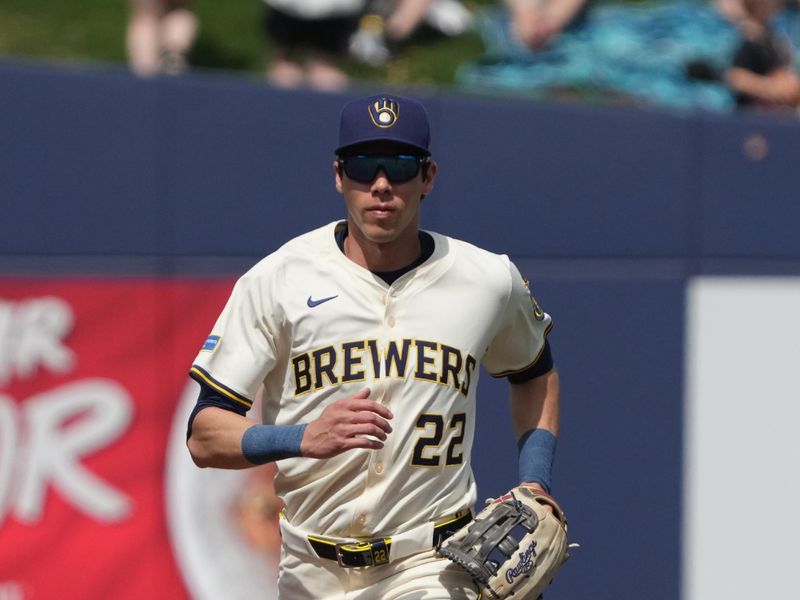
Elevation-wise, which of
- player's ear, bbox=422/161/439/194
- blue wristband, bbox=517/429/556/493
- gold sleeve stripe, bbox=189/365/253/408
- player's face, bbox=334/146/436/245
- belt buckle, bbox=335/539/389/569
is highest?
player's ear, bbox=422/161/439/194

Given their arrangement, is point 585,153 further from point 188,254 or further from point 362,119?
point 362,119

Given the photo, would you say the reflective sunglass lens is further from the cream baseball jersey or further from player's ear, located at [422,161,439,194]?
the cream baseball jersey

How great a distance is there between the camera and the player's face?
12.6 ft

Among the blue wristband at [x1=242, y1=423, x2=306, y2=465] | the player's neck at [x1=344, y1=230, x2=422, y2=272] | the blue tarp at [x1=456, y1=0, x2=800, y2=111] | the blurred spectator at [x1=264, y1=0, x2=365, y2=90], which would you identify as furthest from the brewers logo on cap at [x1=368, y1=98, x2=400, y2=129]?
the blue tarp at [x1=456, y1=0, x2=800, y2=111]

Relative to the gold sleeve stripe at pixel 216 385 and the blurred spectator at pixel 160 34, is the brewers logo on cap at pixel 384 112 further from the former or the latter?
the blurred spectator at pixel 160 34

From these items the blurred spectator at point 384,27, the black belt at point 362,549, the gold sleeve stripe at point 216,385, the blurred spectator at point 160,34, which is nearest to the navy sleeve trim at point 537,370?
the black belt at point 362,549

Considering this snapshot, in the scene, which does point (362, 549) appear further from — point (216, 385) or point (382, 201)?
point (382, 201)

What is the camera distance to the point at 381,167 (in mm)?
3857

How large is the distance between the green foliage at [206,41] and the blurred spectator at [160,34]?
4.06ft

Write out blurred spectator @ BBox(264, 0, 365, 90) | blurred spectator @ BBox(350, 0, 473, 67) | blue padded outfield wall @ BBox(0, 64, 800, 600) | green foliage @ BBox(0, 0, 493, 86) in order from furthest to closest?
1. green foliage @ BBox(0, 0, 493, 86)
2. blurred spectator @ BBox(350, 0, 473, 67)
3. blurred spectator @ BBox(264, 0, 365, 90)
4. blue padded outfield wall @ BBox(0, 64, 800, 600)

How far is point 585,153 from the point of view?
6996 millimetres

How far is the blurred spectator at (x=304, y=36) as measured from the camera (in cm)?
785

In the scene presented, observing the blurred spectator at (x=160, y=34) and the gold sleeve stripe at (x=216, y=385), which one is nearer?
the gold sleeve stripe at (x=216, y=385)

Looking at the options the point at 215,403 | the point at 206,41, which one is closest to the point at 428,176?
the point at 215,403
